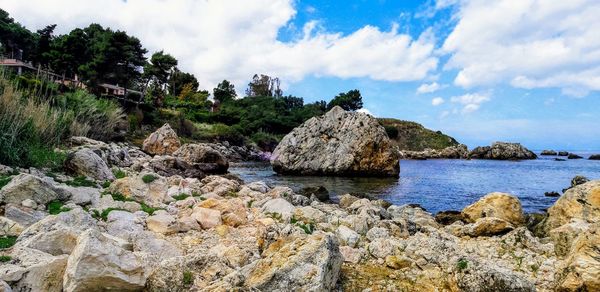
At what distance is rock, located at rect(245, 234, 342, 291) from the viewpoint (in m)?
5.86

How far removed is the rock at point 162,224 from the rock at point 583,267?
8373 mm

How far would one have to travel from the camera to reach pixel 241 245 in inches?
366

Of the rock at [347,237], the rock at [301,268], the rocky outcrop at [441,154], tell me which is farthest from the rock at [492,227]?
the rocky outcrop at [441,154]

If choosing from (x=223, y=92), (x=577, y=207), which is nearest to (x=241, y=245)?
(x=577, y=207)

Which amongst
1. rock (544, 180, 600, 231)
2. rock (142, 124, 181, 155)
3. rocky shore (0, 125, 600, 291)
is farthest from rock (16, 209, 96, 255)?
rock (142, 124, 181, 155)

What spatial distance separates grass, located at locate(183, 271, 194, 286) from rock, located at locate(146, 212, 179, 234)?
395cm

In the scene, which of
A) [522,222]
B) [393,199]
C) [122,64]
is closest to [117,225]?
[522,222]

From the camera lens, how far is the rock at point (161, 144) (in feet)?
133

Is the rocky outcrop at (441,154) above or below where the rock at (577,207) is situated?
above

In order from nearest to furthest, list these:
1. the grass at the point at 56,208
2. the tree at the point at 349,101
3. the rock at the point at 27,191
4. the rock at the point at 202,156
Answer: the rock at the point at 27,191 → the grass at the point at 56,208 → the rock at the point at 202,156 → the tree at the point at 349,101

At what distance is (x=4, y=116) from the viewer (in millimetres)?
14141

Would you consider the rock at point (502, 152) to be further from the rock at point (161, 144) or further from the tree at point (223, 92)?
the rock at point (161, 144)

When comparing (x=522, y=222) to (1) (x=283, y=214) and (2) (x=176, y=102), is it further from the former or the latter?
(2) (x=176, y=102)

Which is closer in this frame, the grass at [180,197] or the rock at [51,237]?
the rock at [51,237]
